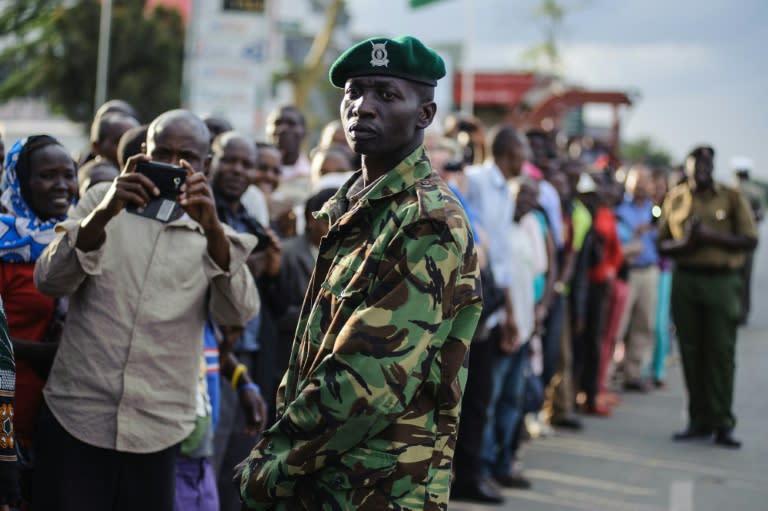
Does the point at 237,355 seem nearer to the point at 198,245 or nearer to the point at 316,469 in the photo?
the point at 198,245

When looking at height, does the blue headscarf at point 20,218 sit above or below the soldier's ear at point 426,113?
below

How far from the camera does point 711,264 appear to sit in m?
9.42

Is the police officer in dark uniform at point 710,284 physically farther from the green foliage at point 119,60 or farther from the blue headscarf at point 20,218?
the green foliage at point 119,60

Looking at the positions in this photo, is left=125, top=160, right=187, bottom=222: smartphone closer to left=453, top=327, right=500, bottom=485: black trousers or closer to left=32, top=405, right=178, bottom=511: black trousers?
left=32, top=405, right=178, bottom=511: black trousers

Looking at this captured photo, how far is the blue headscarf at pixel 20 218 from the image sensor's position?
163 inches

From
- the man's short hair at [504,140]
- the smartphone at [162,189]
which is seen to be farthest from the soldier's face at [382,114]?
the man's short hair at [504,140]

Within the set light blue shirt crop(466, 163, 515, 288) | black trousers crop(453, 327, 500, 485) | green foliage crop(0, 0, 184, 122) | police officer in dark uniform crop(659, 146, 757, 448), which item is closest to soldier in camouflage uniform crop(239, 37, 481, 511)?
black trousers crop(453, 327, 500, 485)

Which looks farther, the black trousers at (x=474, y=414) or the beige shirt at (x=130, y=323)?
the black trousers at (x=474, y=414)

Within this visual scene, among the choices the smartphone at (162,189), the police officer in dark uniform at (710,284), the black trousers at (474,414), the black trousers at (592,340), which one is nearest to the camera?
the smartphone at (162,189)

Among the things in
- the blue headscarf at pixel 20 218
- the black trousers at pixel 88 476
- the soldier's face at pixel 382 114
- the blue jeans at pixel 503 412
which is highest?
the soldier's face at pixel 382 114

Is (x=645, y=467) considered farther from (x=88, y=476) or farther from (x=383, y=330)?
(x=383, y=330)

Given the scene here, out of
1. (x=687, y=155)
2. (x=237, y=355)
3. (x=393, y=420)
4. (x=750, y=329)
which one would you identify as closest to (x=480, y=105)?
(x=750, y=329)

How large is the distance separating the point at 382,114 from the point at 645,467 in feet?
20.4

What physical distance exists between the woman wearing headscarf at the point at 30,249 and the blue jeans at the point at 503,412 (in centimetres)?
395
